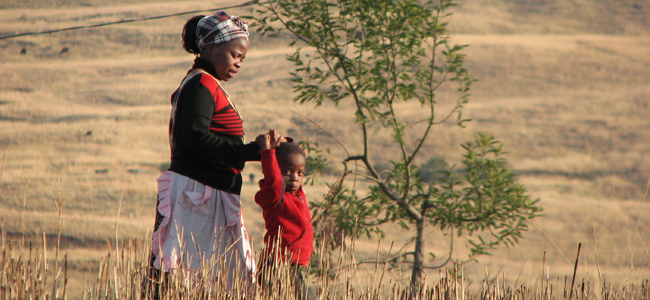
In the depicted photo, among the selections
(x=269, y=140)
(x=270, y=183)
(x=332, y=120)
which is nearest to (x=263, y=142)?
(x=269, y=140)

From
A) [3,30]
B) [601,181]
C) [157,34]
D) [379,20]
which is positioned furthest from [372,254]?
[3,30]

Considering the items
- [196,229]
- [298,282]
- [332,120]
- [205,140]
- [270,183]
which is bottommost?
[298,282]

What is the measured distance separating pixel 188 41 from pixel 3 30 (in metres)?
25.4

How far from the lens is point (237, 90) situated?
17344mm

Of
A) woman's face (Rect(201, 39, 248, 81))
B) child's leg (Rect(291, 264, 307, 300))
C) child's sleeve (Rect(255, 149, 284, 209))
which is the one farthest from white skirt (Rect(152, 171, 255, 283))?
woman's face (Rect(201, 39, 248, 81))

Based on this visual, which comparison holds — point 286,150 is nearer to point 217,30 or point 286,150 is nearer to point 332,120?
point 217,30

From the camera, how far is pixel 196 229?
2.30m

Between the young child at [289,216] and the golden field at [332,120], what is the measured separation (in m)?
2.09

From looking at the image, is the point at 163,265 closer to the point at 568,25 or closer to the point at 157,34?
the point at 157,34

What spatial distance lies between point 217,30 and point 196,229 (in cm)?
76

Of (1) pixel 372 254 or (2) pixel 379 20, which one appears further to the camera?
(1) pixel 372 254

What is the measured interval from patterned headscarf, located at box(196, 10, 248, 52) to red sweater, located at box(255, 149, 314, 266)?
1.84 feet

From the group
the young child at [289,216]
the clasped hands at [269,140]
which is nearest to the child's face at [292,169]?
the young child at [289,216]

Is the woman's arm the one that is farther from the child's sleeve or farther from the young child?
the young child
